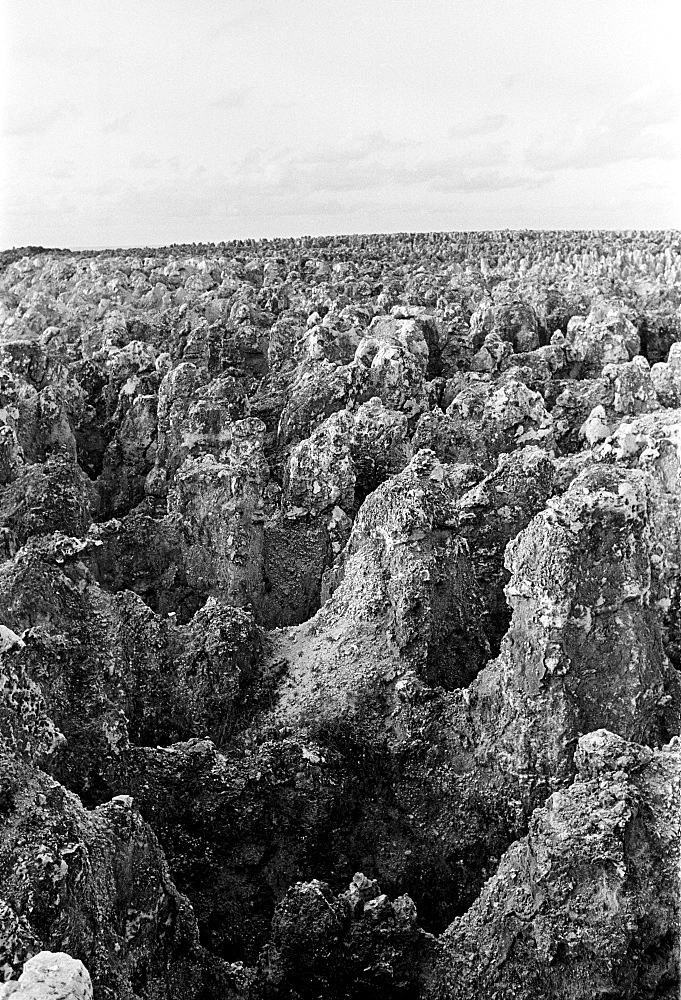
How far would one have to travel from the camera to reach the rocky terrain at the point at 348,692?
13.8 feet

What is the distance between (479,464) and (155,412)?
4.82m

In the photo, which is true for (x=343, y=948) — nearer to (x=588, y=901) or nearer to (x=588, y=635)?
(x=588, y=901)

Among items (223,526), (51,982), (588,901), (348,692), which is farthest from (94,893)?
(223,526)

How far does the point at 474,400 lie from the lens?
1072 centimetres

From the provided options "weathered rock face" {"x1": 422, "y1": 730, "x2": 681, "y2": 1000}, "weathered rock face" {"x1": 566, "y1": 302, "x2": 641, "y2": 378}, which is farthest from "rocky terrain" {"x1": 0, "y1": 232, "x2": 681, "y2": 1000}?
"weathered rock face" {"x1": 566, "y1": 302, "x2": 641, "y2": 378}

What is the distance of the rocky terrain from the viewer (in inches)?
165

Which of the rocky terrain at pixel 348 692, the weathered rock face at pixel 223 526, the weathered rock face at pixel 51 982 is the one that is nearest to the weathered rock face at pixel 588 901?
the rocky terrain at pixel 348 692

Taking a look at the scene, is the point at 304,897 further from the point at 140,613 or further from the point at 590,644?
the point at 140,613

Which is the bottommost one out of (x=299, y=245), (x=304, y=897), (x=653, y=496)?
(x=304, y=897)

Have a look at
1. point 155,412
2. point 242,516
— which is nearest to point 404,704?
point 242,516

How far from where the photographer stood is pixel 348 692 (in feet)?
21.8

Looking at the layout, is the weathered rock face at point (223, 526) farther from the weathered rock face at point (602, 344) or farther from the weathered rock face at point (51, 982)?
the weathered rock face at point (602, 344)

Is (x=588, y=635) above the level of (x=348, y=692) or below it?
above

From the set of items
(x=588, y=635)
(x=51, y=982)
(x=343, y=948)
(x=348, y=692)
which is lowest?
(x=343, y=948)
